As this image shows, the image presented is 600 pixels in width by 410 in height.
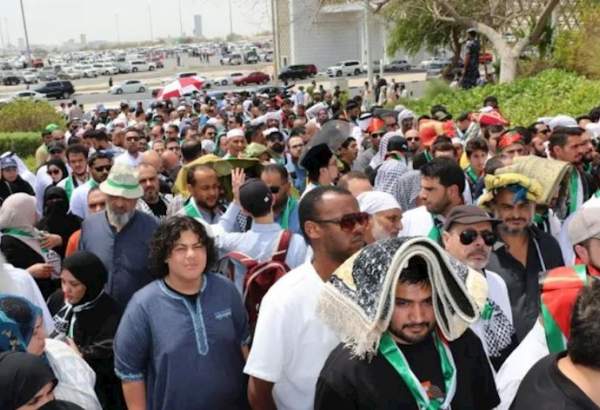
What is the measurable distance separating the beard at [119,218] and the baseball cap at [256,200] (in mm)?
1015

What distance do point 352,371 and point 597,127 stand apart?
866 cm

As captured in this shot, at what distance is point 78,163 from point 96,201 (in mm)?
2516

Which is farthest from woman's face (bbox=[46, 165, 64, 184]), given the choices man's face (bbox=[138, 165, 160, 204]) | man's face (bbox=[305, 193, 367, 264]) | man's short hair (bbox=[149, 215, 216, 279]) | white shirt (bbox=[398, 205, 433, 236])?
man's face (bbox=[305, 193, 367, 264])

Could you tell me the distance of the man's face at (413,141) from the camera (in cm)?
1027

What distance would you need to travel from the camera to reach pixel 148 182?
744 cm

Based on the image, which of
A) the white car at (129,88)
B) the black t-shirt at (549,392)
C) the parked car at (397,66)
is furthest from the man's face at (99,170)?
the parked car at (397,66)

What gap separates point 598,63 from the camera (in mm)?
20641

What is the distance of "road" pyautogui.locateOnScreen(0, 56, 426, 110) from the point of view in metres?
50.1

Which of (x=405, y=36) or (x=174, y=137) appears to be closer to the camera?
(x=174, y=137)

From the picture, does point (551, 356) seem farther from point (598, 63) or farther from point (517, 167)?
point (598, 63)

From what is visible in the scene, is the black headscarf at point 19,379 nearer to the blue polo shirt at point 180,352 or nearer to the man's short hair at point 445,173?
the blue polo shirt at point 180,352

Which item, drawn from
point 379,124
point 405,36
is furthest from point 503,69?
point 405,36

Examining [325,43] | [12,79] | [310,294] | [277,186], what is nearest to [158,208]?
[277,186]

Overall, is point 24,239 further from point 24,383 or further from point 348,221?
point 24,383
